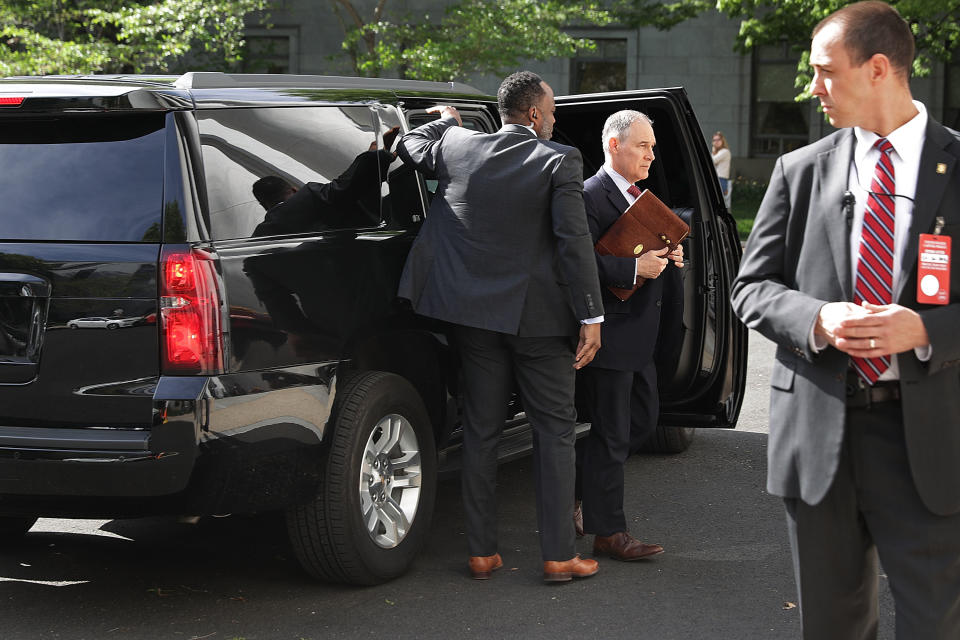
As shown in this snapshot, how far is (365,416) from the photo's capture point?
4.65m

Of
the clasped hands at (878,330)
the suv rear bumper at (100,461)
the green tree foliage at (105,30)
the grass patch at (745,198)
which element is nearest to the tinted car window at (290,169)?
the suv rear bumper at (100,461)

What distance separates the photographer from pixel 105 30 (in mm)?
19094

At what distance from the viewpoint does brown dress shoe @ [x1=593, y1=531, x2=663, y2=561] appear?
17.1 feet

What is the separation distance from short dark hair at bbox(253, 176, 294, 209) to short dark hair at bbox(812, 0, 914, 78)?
A: 2.22 metres

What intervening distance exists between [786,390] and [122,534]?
3.60 meters

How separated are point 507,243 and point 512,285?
0.53ft

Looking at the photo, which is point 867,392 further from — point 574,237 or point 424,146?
point 424,146

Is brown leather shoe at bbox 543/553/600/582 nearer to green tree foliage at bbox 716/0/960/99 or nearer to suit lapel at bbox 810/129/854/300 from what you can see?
suit lapel at bbox 810/129/854/300

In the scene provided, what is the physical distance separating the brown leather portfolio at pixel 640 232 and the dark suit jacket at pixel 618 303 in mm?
51

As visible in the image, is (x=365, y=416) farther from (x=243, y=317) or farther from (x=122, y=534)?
(x=122, y=534)

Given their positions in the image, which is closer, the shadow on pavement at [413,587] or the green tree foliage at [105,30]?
the shadow on pavement at [413,587]

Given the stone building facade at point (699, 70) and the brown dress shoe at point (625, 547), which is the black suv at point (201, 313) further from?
the stone building facade at point (699, 70)

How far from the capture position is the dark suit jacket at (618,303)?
Result: 516cm

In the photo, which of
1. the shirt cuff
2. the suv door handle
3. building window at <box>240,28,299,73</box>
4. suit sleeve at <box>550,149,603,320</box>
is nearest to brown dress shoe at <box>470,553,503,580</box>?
suit sleeve at <box>550,149,603,320</box>
